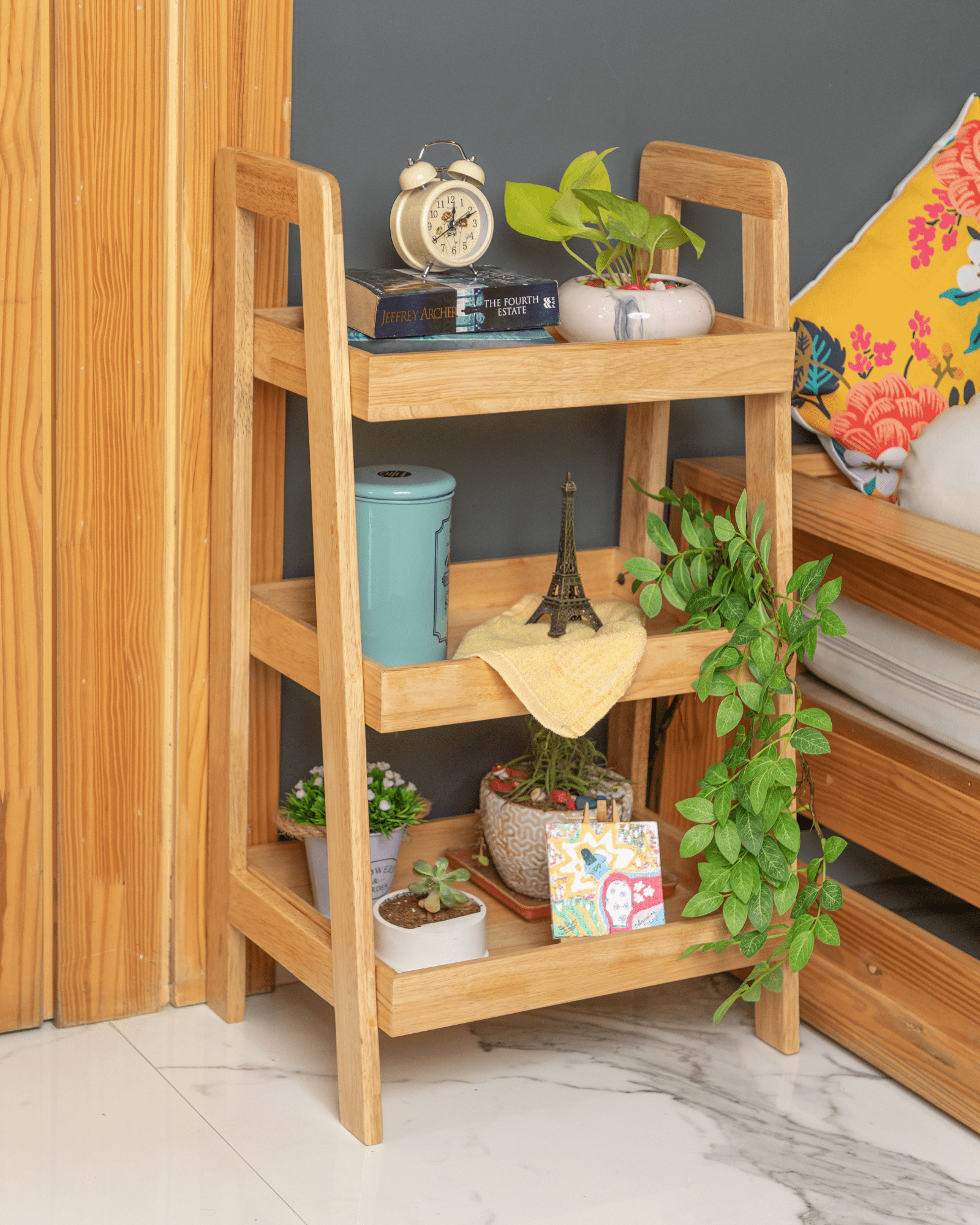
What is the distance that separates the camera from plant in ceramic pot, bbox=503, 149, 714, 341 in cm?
162

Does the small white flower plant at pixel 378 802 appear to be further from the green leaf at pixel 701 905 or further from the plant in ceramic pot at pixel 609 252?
the plant in ceramic pot at pixel 609 252

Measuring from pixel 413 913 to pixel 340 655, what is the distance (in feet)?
1.13

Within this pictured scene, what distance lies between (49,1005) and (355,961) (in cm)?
49

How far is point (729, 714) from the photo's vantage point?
1669mm

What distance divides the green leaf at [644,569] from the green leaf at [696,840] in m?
0.28

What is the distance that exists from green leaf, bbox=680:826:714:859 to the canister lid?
45 cm

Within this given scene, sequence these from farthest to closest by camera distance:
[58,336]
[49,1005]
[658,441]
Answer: [658,441] → [49,1005] → [58,336]

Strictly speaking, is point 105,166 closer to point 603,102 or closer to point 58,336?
point 58,336

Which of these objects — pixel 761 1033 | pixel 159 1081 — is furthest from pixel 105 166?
pixel 761 1033

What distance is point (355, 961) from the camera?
5.17ft

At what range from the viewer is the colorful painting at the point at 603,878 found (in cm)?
171

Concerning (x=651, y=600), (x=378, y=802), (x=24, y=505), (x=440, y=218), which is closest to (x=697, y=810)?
(x=651, y=600)

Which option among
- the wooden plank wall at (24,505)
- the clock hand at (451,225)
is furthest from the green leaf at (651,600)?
the wooden plank wall at (24,505)

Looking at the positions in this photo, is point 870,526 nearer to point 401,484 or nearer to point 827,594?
point 827,594
